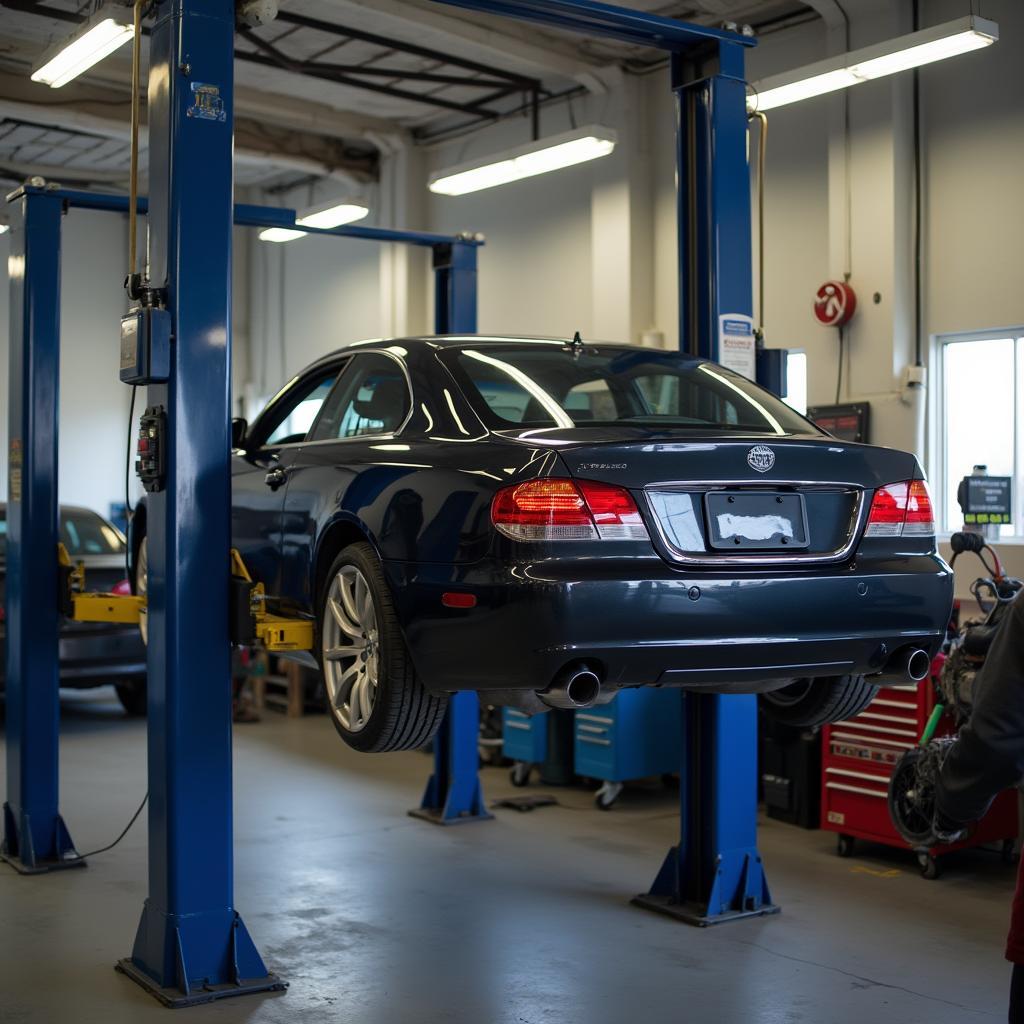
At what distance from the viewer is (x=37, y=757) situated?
18.2ft

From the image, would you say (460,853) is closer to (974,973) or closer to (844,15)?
(974,973)

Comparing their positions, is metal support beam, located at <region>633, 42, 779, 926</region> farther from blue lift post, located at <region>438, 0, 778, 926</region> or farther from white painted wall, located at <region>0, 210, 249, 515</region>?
white painted wall, located at <region>0, 210, 249, 515</region>

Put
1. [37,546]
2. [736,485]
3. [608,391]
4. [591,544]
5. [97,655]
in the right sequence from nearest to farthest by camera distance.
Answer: [591,544] < [736,485] < [608,391] < [37,546] < [97,655]

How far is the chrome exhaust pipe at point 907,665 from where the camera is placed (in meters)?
3.47

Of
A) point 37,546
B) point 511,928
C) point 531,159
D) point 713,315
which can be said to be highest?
point 531,159

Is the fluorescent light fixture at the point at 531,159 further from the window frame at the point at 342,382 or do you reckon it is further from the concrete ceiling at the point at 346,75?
the window frame at the point at 342,382

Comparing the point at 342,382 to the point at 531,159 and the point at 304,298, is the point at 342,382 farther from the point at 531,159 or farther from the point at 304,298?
the point at 304,298

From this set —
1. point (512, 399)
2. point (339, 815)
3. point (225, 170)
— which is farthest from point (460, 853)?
point (225, 170)

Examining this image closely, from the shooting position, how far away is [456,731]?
6.44 metres

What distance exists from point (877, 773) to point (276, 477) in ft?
10.0

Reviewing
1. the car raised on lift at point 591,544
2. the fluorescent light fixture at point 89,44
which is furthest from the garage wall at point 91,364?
the car raised on lift at point 591,544

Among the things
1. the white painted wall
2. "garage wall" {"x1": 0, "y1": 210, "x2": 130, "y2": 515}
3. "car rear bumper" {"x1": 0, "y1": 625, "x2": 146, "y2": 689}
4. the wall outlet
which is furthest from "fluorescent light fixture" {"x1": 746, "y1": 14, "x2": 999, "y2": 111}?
"garage wall" {"x1": 0, "y1": 210, "x2": 130, "y2": 515}

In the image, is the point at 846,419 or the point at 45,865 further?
the point at 846,419

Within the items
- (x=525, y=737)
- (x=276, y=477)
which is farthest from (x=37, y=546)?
(x=525, y=737)
